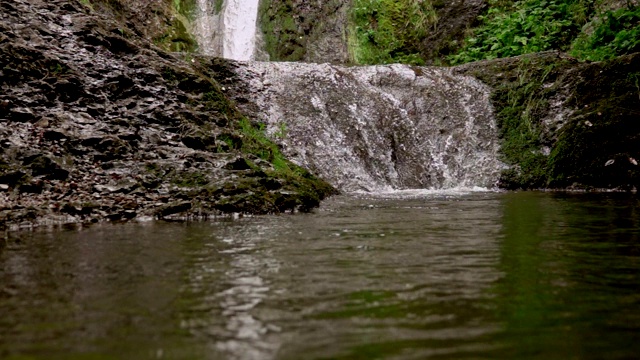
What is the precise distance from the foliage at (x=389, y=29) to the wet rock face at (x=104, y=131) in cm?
815

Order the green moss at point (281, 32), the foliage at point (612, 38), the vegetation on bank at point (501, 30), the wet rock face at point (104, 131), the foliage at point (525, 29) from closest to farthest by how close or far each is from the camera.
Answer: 1. the wet rock face at point (104, 131)
2. the foliage at point (612, 38)
3. the vegetation on bank at point (501, 30)
4. the foliage at point (525, 29)
5. the green moss at point (281, 32)

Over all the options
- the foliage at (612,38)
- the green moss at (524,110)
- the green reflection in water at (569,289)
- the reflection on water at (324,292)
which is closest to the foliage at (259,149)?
the reflection on water at (324,292)

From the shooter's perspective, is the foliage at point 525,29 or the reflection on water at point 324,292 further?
the foliage at point 525,29

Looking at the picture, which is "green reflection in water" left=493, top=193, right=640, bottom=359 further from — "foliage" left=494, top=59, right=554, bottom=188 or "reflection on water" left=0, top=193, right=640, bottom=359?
"foliage" left=494, top=59, right=554, bottom=188

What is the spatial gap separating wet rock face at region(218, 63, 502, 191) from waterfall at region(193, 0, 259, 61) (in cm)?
546

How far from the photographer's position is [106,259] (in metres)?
3.28

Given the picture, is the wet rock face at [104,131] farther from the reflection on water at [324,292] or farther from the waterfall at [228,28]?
the waterfall at [228,28]

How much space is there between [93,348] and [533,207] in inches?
219

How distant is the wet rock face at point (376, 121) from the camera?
10.1m

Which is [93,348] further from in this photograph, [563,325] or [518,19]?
[518,19]

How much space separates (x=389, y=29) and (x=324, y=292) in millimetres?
14660

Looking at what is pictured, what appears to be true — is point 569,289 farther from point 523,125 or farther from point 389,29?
point 389,29

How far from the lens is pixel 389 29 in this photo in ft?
53.2

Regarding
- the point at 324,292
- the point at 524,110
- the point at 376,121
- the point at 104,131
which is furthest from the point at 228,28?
the point at 324,292
